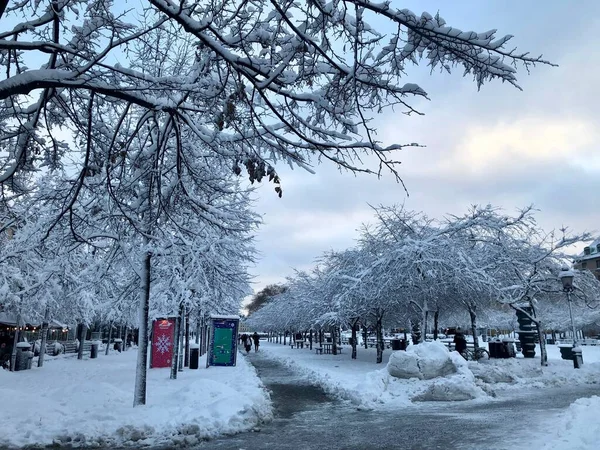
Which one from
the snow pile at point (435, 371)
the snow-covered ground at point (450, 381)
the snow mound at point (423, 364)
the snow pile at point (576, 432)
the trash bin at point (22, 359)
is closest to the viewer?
the snow pile at point (576, 432)

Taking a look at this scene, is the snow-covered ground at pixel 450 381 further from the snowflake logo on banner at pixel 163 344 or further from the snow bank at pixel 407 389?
the snowflake logo on banner at pixel 163 344

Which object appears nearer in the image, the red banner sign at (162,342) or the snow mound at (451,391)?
the snow mound at (451,391)

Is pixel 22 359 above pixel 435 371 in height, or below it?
below

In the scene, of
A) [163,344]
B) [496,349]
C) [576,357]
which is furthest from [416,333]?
[163,344]

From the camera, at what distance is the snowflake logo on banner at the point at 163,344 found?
67.9 ft

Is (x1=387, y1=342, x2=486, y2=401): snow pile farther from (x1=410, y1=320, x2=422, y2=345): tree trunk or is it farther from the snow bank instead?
(x1=410, y1=320, x2=422, y2=345): tree trunk

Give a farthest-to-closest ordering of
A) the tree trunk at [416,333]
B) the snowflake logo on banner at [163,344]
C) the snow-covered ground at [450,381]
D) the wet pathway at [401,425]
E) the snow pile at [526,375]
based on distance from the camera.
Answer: the tree trunk at [416,333] < the snowflake logo on banner at [163,344] < the snow pile at [526,375] < the snow-covered ground at [450,381] < the wet pathway at [401,425]

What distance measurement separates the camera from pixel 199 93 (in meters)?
6.16

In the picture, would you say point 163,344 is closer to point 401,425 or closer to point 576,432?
point 401,425

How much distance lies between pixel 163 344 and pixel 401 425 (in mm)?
14335

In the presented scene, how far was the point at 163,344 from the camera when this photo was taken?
20.9 meters

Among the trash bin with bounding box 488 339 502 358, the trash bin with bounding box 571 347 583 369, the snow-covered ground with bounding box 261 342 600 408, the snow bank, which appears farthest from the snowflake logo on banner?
the trash bin with bounding box 571 347 583 369

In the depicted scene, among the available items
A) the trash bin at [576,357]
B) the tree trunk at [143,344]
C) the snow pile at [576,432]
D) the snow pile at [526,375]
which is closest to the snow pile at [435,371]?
the snow pile at [526,375]

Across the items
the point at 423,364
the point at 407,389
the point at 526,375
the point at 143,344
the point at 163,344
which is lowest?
the point at 526,375
